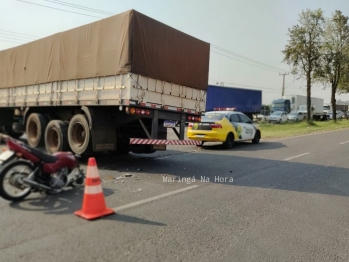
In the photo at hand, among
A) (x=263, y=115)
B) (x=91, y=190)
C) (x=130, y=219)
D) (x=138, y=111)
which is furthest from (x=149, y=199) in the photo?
(x=263, y=115)

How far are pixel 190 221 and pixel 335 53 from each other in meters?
33.2

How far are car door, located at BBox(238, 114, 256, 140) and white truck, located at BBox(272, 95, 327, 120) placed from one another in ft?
102

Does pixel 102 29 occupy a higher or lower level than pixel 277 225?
higher

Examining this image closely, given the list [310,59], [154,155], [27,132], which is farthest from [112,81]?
[310,59]

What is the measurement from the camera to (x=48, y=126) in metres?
8.59

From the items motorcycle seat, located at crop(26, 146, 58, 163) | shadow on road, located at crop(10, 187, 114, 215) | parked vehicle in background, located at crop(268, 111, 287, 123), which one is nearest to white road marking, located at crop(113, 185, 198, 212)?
shadow on road, located at crop(10, 187, 114, 215)

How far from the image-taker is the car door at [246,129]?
13758 millimetres

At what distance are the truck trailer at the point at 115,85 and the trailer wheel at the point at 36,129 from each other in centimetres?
3

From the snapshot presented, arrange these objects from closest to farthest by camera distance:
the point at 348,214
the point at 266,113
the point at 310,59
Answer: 1. the point at 348,214
2. the point at 310,59
3. the point at 266,113

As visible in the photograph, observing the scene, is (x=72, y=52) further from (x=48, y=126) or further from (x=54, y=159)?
(x=54, y=159)

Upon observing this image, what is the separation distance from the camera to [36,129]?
376 inches

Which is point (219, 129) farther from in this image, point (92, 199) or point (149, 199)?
point (92, 199)

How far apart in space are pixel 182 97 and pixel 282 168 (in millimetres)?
3321

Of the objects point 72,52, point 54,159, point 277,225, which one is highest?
point 72,52
